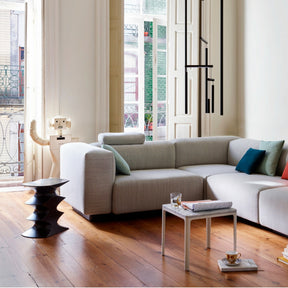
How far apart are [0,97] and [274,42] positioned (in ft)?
12.6

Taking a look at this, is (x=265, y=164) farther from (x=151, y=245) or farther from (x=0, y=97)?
(x=0, y=97)

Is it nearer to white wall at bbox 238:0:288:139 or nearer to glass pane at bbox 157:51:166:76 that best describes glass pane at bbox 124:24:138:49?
glass pane at bbox 157:51:166:76

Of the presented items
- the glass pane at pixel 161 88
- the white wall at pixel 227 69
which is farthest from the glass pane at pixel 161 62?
the white wall at pixel 227 69

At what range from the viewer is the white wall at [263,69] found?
591 cm

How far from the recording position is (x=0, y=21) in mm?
5922

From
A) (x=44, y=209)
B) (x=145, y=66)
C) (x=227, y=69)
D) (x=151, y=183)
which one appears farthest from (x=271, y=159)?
(x=145, y=66)

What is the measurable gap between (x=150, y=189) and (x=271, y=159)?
1236 mm

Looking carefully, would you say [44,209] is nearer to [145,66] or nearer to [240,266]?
[240,266]

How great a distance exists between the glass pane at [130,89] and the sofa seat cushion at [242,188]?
9.78 feet

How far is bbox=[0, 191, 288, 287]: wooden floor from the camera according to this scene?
266 cm

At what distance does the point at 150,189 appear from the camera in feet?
13.4

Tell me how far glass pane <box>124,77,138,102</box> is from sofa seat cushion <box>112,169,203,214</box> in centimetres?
282

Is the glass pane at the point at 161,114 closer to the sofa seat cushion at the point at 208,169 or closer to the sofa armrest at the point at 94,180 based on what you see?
the sofa seat cushion at the point at 208,169

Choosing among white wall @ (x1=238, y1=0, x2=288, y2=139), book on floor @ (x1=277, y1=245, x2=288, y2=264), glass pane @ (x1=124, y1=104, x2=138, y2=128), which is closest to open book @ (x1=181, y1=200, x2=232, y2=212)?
book on floor @ (x1=277, y1=245, x2=288, y2=264)
